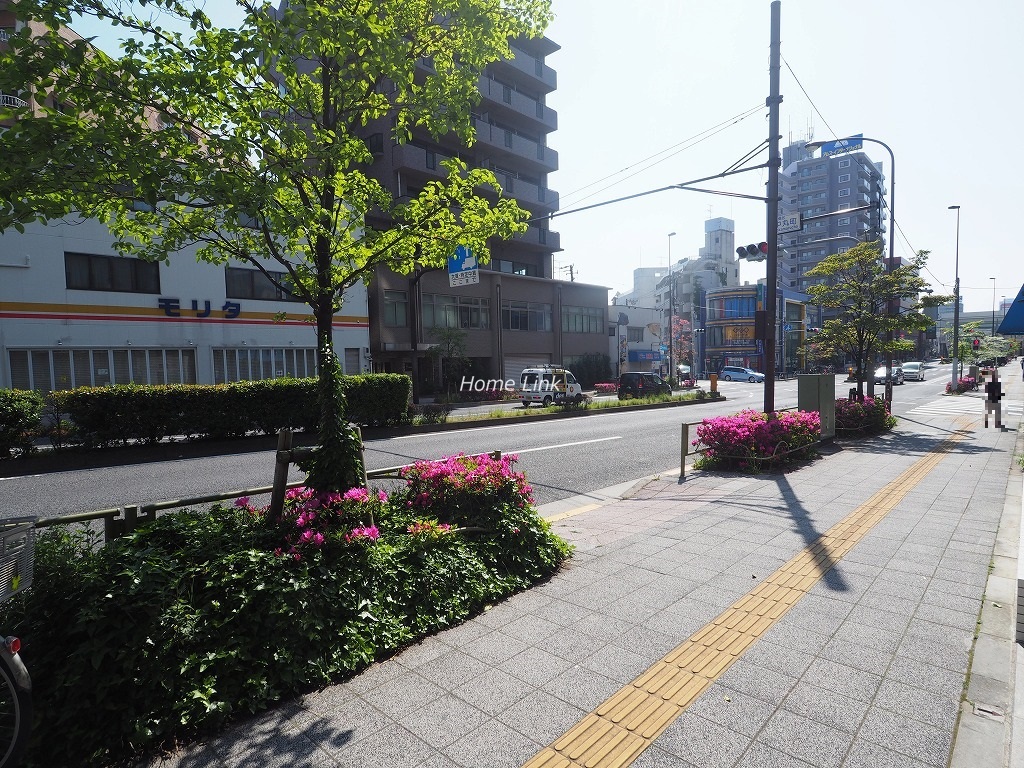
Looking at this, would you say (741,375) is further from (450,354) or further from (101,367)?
(101,367)

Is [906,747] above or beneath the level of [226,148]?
beneath

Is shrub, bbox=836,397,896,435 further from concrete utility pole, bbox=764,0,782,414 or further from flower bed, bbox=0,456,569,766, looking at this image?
flower bed, bbox=0,456,569,766

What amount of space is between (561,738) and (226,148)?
4023 millimetres

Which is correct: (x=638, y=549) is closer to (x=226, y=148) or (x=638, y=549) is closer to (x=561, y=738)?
(x=561, y=738)

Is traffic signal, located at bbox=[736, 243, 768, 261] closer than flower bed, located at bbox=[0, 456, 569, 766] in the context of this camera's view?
No

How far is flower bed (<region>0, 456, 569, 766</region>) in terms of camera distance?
2.70 meters

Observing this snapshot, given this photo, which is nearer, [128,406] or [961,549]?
[961,549]

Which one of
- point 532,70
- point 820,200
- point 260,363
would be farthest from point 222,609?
point 820,200

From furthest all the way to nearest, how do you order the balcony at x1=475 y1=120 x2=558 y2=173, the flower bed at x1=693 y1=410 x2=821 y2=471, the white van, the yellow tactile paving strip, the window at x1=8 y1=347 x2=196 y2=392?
the balcony at x1=475 y1=120 x2=558 y2=173 → the white van → the window at x1=8 y1=347 x2=196 y2=392 → the flower bed at x1=693 y1=410 x2=821 y2=471 → the yellow tactile paving strip

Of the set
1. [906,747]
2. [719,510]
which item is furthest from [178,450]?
[906,747]

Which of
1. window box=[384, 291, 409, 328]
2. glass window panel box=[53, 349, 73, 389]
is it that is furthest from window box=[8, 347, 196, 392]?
window box=[384, 291, 409, 328]

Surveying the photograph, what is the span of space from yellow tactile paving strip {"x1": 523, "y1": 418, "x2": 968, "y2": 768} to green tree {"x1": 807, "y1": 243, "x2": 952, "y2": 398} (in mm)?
11993

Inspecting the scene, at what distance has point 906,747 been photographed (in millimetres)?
2703

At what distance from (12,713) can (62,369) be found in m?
22.9
